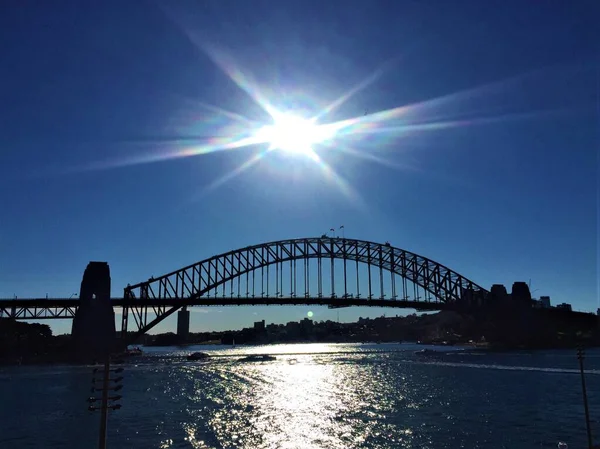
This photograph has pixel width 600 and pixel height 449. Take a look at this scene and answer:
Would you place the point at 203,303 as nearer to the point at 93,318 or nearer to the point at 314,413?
the point at 93,318

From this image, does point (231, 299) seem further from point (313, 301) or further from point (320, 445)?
point (320, 445)

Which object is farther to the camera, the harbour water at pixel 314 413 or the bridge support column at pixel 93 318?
the bridge support column at pixel 93 318

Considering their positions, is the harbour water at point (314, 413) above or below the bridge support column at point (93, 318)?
below

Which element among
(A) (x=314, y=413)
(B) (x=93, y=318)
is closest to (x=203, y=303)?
(B) (x=93, y=318)

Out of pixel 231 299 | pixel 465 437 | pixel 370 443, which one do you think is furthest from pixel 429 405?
pixel 231 299
